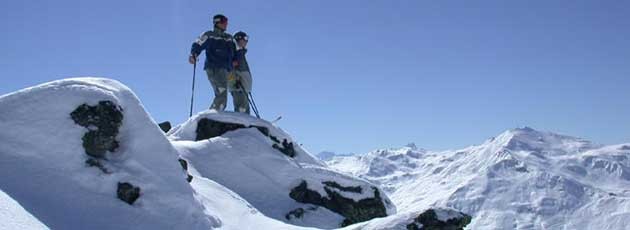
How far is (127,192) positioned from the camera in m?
12.0

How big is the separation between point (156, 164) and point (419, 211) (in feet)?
19.6

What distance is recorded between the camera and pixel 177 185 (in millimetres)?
12938

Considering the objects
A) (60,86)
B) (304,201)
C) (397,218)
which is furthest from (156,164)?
(304,201)

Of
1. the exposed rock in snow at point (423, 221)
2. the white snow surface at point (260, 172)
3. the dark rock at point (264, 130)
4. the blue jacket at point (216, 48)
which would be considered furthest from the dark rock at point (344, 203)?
the blue jacket at point (216, 48)

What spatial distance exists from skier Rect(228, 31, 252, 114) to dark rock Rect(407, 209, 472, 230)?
12.7 meters

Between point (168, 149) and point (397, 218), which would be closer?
point (397, 218)

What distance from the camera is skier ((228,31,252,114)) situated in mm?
23875

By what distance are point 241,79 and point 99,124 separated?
38.2 ft

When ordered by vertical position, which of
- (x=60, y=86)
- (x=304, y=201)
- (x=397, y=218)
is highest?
(x=60, y=86)

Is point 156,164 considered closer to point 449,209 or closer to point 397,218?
point 397,218

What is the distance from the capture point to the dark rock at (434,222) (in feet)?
41.6

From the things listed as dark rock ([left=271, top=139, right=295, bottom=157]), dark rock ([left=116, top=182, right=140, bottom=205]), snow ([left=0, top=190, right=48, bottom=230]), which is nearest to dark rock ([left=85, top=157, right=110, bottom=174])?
dark rock ([left=116, top=182, right=140, bottom=205])

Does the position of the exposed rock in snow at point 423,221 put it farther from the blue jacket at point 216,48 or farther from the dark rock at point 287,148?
the blue jacket at point 216,48

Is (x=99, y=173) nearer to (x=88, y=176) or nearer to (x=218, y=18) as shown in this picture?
(x=88, y=176)
